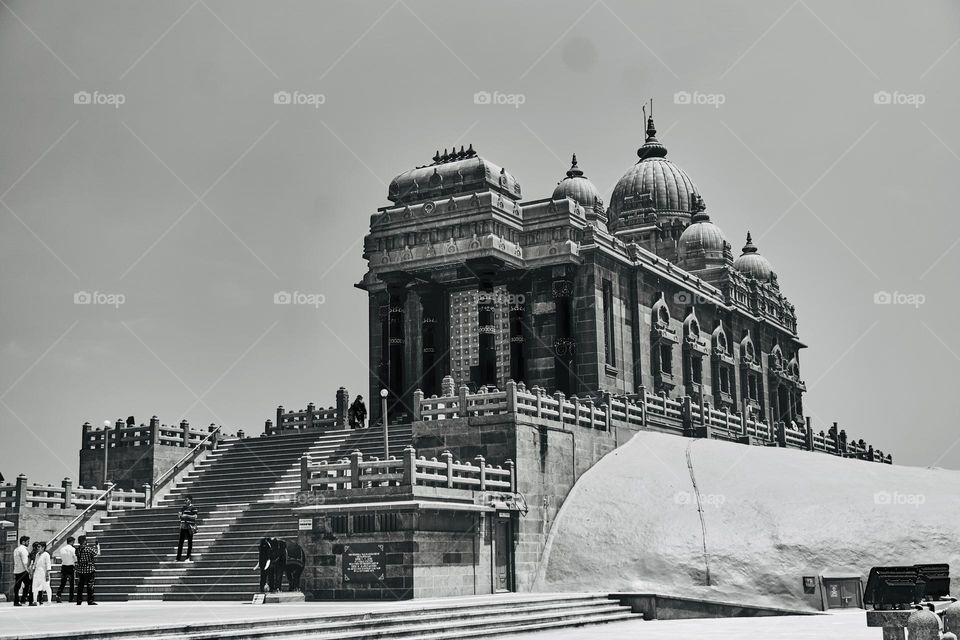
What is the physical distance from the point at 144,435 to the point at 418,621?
21487mm

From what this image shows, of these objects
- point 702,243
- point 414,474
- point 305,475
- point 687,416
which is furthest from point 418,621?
point 702,243

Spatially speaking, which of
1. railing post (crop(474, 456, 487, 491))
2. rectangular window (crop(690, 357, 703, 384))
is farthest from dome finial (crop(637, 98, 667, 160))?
railing post (crop(474, 456, 487, 491))

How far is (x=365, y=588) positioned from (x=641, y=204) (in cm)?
4208

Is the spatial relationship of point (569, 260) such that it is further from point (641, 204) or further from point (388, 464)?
point (641, 204)

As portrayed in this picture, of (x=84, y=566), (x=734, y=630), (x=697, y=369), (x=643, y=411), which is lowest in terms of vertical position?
(x=734, y=630)

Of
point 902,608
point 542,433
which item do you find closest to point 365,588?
point 542,433

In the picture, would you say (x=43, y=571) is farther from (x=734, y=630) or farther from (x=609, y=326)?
(x=609, y=326)

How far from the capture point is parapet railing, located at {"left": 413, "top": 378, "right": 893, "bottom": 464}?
32188 mm

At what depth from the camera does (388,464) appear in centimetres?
2694

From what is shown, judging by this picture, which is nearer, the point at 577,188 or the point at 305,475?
the point at 305,475

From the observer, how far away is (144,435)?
132 ft

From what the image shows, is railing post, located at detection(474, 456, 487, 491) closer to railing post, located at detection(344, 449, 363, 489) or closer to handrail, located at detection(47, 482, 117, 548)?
railing post, located at detection(344, 449, 363, 489)

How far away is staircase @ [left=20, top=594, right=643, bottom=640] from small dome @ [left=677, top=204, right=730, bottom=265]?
33.6 meters

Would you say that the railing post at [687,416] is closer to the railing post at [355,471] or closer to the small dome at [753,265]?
the railing post at [355,471]
